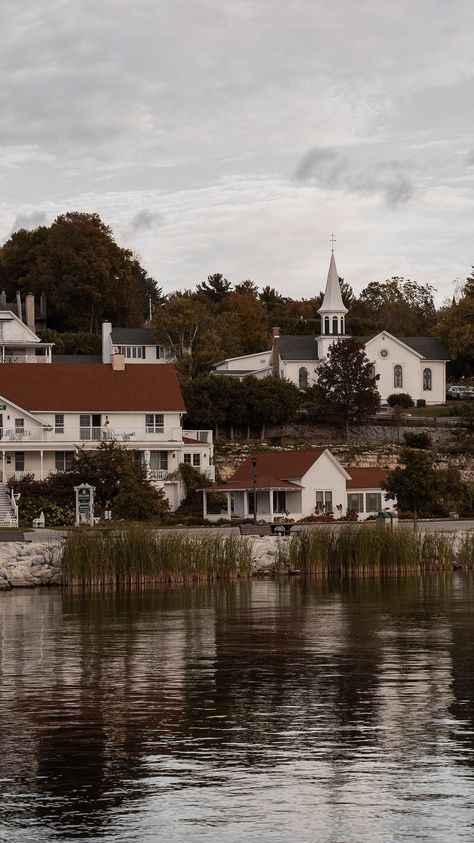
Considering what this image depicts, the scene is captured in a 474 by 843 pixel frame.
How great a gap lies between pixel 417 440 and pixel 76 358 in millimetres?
29273

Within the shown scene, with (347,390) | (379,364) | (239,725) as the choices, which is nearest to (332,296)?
(379,364)

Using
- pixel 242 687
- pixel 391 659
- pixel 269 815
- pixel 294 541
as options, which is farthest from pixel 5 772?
pixel 294 541

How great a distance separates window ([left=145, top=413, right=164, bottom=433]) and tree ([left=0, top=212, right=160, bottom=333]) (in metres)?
46.2

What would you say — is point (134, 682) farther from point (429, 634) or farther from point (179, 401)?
point (179, 401)

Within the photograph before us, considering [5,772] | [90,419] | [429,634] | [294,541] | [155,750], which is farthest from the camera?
[90,419]

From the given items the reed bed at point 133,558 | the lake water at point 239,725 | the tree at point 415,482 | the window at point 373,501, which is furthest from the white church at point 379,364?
the lake water at point 239,725

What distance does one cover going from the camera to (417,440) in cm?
9694

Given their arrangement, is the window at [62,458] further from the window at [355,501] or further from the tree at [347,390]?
the tree at [347,390]

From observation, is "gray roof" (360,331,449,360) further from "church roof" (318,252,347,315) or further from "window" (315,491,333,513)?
"window" (315,491,333,513)

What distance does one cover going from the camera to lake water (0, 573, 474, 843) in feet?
56.1

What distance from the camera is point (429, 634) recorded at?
109ft

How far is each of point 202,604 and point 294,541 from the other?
437 inches

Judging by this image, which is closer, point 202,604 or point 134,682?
point 134,682

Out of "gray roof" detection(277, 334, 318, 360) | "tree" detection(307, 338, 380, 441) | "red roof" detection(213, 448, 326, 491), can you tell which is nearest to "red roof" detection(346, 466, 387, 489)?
"red roof" detection(213, 448, 326, 491)
